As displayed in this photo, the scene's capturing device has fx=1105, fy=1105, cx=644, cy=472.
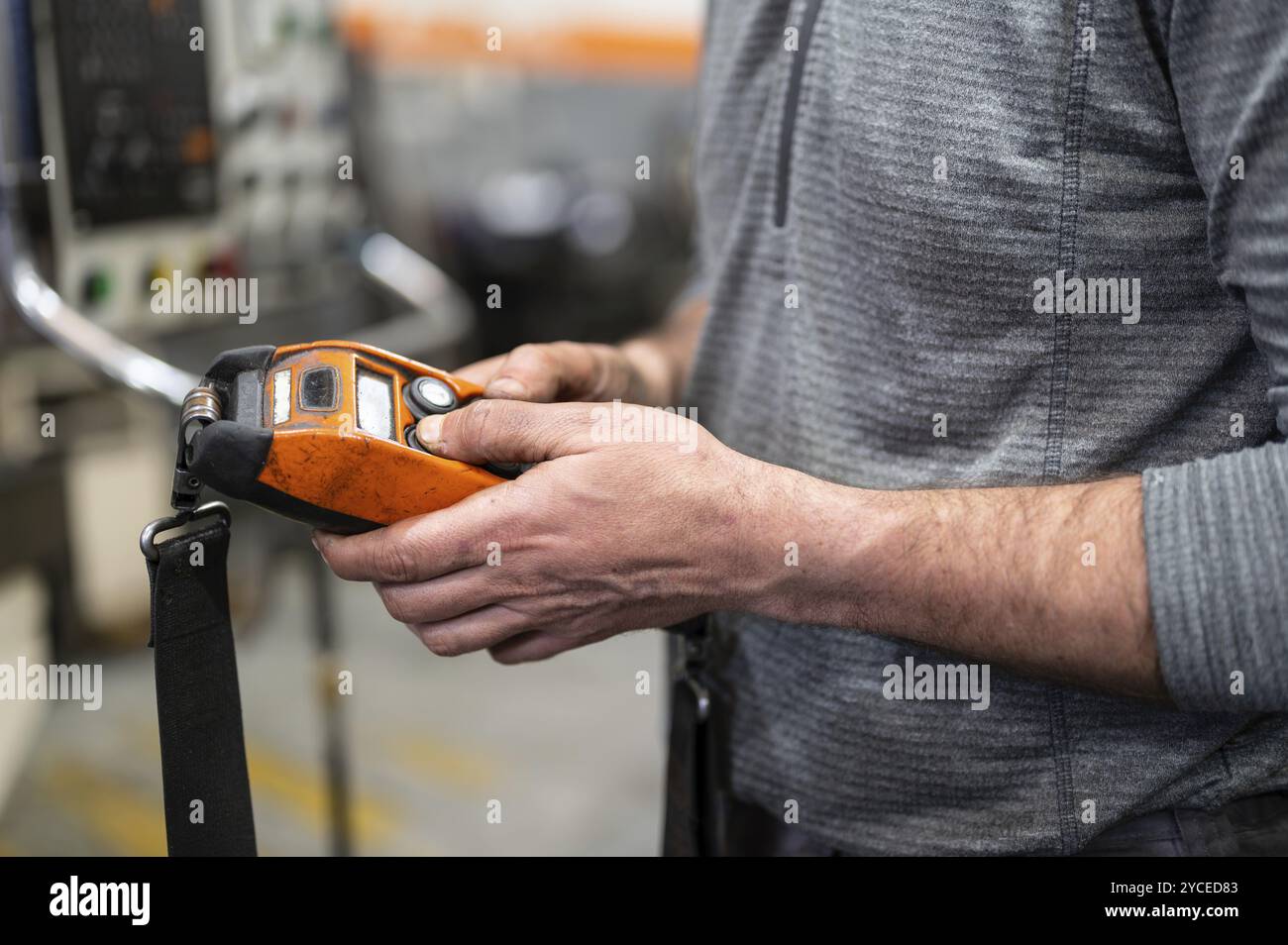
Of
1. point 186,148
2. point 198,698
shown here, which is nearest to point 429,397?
point 198,698

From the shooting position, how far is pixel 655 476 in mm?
659

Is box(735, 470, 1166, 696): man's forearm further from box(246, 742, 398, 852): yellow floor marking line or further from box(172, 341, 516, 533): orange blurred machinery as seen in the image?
box(246, 742, 398, 852): yellow floor marking line

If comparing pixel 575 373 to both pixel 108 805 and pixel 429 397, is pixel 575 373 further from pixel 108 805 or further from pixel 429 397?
pixel 108 805

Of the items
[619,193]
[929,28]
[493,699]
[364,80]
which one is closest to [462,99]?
[619,193]

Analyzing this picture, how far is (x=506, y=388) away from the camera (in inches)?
31.7

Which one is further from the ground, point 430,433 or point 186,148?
point 186,148

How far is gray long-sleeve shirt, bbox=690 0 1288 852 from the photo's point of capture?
572mm

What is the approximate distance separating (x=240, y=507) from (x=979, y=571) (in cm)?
273

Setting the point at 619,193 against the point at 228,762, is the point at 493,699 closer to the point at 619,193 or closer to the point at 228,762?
the point at 228,762

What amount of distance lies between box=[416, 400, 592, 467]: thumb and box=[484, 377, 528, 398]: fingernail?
107 mm

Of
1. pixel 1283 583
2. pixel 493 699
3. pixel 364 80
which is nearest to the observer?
pixel 1283 583

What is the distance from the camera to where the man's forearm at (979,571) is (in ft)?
1.98

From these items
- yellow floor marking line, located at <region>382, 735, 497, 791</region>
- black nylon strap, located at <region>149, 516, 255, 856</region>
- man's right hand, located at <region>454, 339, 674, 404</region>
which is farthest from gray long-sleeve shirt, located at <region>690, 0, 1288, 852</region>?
yellow floor marking line, located at <region>382, 735, 497, 791</region>
